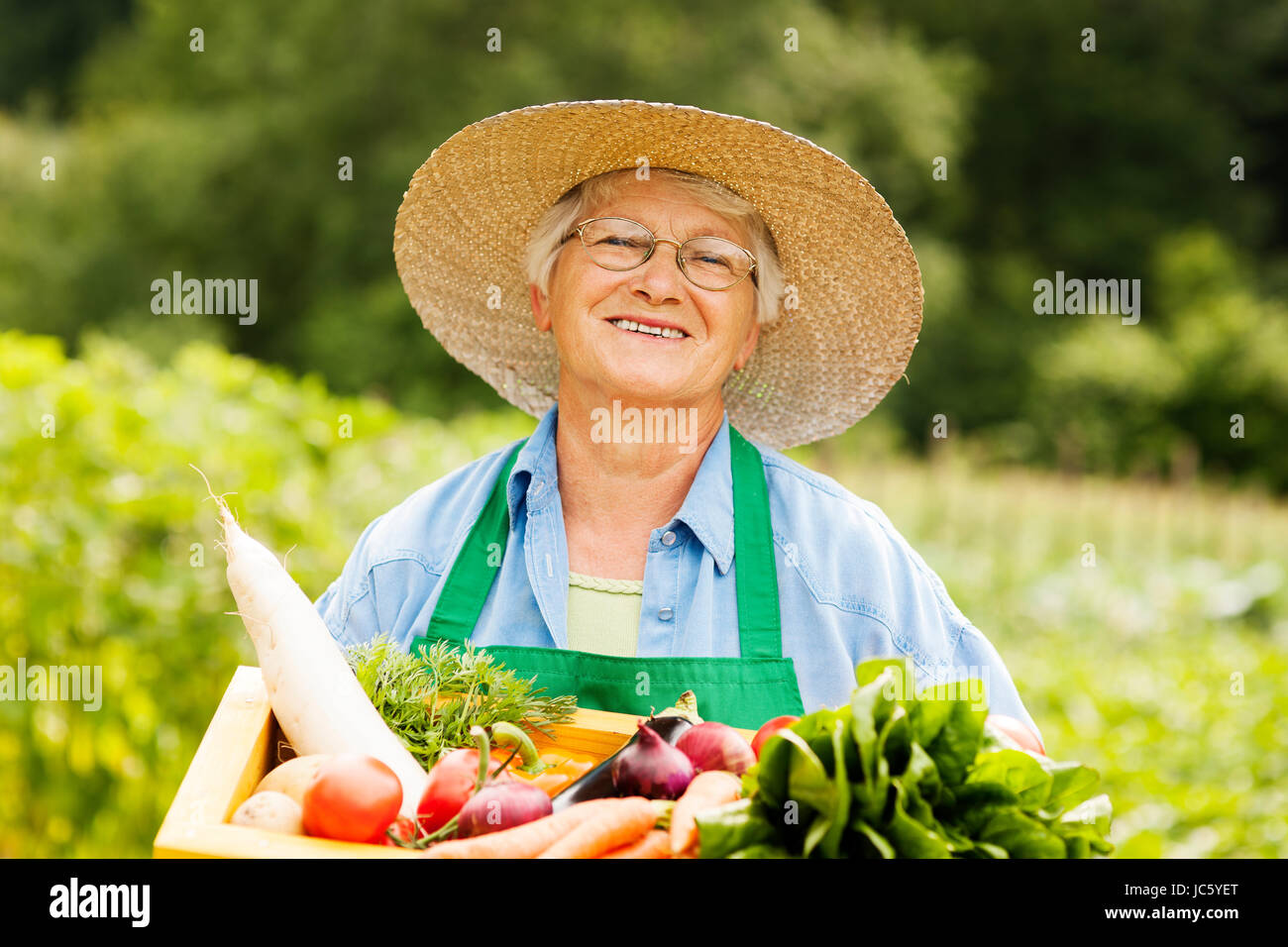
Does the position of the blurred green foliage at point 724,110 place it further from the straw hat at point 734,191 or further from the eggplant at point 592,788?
the eggplant at point 592,788

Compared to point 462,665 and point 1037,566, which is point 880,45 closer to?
point 1037,566

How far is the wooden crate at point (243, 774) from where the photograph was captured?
1.35 m

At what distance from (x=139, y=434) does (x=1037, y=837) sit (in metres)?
3.10

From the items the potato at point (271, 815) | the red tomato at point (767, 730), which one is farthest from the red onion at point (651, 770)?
the potato at point (271, 815)

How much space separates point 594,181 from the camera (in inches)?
90.2

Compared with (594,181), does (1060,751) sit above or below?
below

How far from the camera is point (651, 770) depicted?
1.55 m

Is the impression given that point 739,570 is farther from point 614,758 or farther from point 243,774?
point 243,774

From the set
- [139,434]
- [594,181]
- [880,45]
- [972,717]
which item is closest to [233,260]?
[880,45]

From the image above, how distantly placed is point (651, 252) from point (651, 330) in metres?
0.14

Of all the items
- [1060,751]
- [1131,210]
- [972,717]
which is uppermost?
[1131,210]

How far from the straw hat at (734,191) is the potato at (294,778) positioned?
1139mm

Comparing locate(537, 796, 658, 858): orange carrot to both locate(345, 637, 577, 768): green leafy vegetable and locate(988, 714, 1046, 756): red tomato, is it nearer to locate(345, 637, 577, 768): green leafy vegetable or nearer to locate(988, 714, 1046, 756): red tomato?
locate(345, 637, 577, 768): green leafy vegetable

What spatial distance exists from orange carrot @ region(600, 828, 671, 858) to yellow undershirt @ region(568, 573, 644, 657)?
2.27ft
